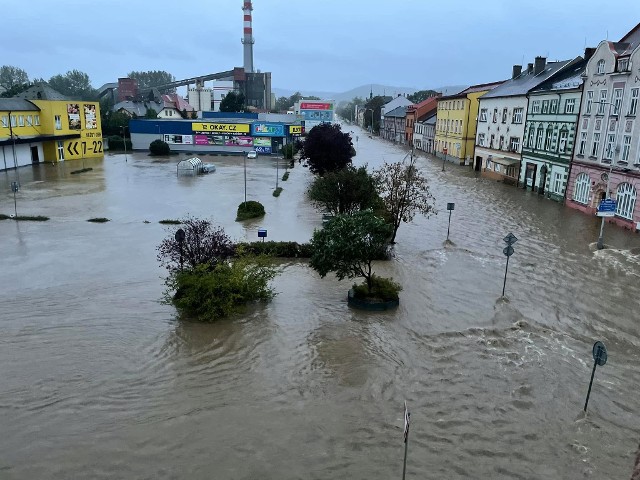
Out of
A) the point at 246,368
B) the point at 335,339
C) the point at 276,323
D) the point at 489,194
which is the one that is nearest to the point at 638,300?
the point at 335,339

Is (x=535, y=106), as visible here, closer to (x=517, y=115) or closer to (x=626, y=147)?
(x=517, y=115)

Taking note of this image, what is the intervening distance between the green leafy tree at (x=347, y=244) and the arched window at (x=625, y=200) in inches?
769

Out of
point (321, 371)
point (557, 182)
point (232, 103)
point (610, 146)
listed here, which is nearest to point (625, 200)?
point (610, 146)

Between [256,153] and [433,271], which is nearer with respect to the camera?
[433,271]

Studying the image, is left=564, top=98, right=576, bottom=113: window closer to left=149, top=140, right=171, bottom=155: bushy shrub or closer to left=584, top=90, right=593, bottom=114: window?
left=584, top=90, right=593, bottom=114: window

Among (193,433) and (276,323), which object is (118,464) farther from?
(276,323)

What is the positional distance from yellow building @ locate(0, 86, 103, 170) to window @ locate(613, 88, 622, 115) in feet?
160

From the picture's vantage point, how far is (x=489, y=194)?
131ft

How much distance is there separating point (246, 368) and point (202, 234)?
5615mm

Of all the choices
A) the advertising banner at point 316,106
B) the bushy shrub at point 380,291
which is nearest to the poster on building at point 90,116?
the advertising banner at point 316,106

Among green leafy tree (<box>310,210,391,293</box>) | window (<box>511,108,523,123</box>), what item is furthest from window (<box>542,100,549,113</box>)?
green leafy tree (<box>310,210,391,293</box>)

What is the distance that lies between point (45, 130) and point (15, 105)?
14.5 ft

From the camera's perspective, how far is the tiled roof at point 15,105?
47438 mm

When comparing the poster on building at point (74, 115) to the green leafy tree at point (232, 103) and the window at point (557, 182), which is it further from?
the window at point (557, 182)
